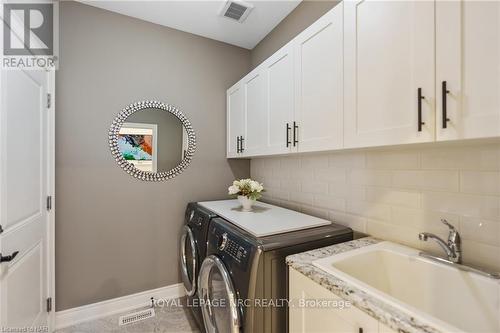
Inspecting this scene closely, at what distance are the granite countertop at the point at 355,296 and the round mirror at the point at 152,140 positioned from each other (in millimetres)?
1644

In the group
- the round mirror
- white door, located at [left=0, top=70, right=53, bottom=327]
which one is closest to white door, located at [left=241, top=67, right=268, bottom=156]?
the round mirror

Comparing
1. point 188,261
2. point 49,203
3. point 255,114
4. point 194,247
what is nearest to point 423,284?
point 194,247

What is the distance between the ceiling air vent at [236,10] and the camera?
1.95m

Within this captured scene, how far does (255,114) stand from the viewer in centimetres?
200

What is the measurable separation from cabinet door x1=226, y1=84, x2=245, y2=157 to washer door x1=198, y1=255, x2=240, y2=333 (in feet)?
3.91

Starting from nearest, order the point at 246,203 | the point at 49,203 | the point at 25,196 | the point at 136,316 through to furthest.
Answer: the point at 25,196
the point at 49,203
the point at 246,203
the point at 136,316

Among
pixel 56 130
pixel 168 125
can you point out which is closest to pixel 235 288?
pixel 168 125

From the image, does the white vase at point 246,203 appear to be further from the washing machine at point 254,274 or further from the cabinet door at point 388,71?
the cabinet door at point 388,71

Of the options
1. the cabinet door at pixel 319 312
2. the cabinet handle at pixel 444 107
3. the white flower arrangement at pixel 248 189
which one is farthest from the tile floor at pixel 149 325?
the cabinet handle at pixel 444 107

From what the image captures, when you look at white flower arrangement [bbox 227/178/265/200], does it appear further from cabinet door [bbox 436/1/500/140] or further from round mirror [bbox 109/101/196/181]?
cabinet door [bbox 436/1/500/140]

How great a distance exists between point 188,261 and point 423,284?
1680 mm

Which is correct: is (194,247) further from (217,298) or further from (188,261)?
(217,298)

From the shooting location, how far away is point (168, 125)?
231 cm

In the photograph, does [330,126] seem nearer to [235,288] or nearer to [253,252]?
[253,252]
